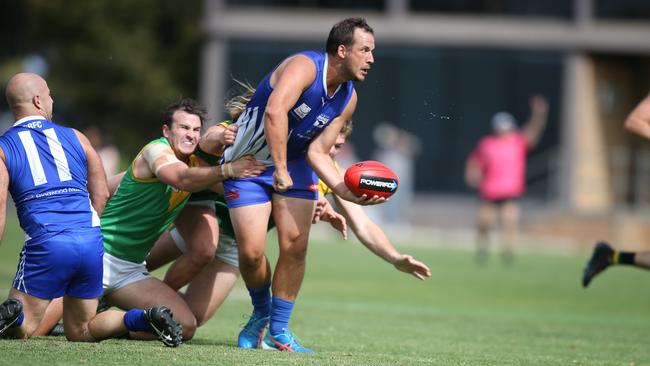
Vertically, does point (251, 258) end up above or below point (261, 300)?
above

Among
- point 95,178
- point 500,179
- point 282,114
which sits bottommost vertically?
point 95,178

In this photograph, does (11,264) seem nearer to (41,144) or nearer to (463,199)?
(41,144)

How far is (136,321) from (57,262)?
65 centimetres

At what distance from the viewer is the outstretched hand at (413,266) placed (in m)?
6.85

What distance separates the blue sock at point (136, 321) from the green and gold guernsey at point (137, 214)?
564mm

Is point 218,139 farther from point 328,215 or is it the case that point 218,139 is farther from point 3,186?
point 3,186

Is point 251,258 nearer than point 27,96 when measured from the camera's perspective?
No

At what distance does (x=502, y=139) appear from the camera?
19125mm

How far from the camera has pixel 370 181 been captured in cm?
648

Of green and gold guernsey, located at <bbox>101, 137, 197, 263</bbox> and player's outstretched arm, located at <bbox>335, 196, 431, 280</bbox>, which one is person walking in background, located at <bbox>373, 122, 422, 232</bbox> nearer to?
player's outstretched arm, located at <bbox>335, 196, 431, 280</bbox>

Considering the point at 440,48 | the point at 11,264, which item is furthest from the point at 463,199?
the point at 11,264

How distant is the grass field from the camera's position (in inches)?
246

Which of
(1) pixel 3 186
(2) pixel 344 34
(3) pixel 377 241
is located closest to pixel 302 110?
(2) pixel 344 34

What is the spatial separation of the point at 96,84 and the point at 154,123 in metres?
2.43
